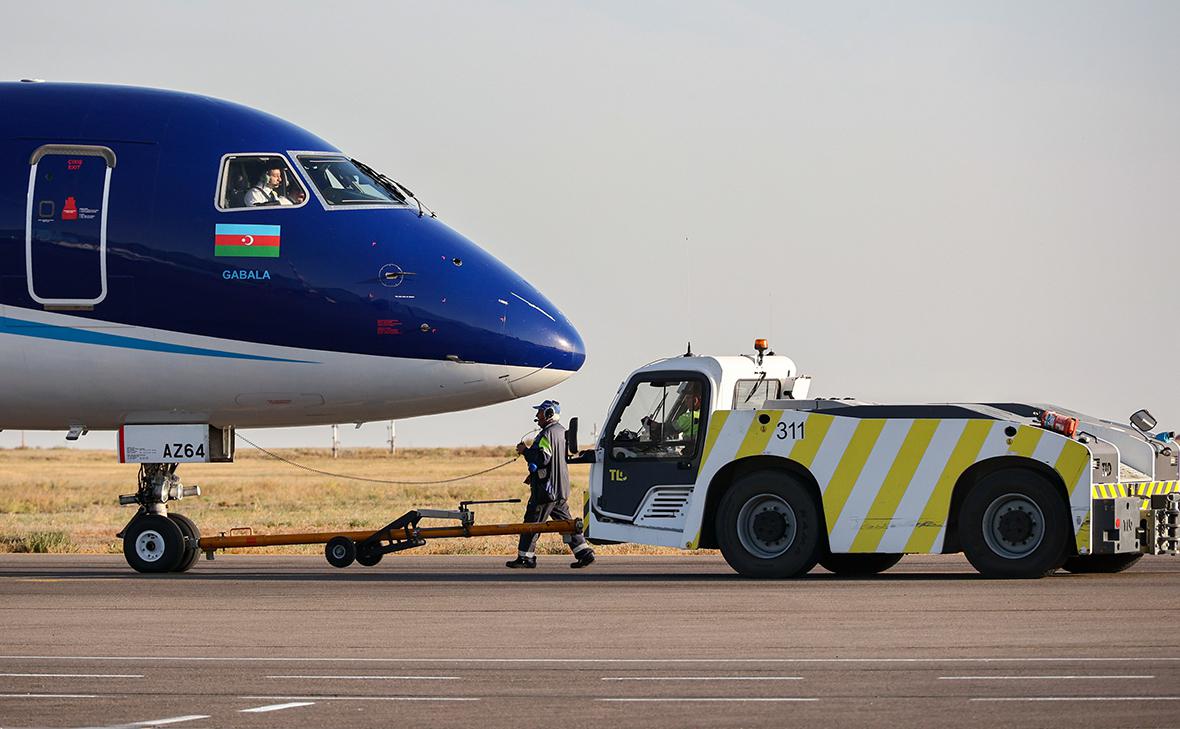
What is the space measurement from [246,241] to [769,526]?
19.6 feet

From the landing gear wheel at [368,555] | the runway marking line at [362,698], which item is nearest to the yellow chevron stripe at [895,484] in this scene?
the landing gear wheel at [368,555]

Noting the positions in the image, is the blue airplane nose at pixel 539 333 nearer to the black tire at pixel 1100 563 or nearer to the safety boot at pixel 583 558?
the safety boot at pixel 583 558

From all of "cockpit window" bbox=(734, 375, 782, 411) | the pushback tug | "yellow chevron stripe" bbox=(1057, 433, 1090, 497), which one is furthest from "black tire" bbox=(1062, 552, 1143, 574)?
"cockpit window" bbox=(734, 375, 782, 411)

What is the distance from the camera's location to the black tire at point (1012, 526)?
734 inches

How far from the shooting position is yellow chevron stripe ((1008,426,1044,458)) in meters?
18.7

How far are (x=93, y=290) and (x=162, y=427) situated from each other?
69.5 inches

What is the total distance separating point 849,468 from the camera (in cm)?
1931

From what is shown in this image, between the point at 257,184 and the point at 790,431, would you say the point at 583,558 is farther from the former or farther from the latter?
the point at 257,184

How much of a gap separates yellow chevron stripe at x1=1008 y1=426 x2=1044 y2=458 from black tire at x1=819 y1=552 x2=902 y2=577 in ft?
9.05

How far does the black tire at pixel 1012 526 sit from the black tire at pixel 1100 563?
1.66 metres

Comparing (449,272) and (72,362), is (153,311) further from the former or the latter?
(449,272)

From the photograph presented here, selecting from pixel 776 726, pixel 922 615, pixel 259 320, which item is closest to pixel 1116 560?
pixel 922 615

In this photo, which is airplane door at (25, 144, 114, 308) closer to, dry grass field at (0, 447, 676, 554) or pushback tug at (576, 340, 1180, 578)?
pushback tug at (576, 340, 1180, 578)

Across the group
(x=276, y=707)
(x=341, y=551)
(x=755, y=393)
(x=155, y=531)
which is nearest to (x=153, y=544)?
(x=155, y=531)
